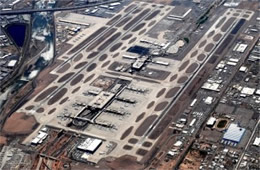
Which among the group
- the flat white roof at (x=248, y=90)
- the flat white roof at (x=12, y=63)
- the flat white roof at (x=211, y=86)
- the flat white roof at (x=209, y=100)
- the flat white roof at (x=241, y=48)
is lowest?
the flat white roof at (x=12, y=63)

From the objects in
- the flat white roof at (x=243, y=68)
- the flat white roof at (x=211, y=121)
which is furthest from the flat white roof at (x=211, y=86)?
the flat white roof at (x=211, y=121)

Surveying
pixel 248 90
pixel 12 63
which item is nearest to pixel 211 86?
pixel 248 90

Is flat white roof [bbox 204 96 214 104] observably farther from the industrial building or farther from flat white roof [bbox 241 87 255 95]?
the industrial building

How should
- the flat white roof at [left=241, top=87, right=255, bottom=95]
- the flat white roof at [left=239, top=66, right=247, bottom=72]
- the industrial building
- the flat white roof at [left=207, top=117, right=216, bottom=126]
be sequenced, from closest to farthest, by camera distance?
1. the industrial building
2. the flat white roof at [left=207, top=117, right=216, bottom=126]
3. the flat white roof at [left=241, top=87, right=255, bottom=95]
4. the flat white roof at [left=239, top=66, right=247, bottom=72]

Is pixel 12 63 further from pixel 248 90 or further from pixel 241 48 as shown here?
pixel 248 90

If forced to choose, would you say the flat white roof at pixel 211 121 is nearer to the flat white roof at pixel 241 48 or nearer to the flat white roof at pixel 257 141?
the flat white roof at pixel 257 141

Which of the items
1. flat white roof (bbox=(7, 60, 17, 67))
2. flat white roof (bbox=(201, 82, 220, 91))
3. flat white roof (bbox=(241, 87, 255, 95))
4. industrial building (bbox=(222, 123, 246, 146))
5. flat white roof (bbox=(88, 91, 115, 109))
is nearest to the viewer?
industrial building (bbox=(222, 123, 246, 146))

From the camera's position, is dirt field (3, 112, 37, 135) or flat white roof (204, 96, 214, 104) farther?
flat white roof (204, 96, 214, 104)

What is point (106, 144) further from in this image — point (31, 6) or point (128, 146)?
point (31, 6)

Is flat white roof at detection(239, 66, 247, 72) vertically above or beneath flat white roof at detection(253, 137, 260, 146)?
above

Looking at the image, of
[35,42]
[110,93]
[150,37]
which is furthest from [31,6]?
[110,93]

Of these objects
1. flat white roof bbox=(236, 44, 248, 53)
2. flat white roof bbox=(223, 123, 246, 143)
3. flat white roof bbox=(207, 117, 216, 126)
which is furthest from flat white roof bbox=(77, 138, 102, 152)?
flat white roof bbox=(236, 44, 248, 53)
